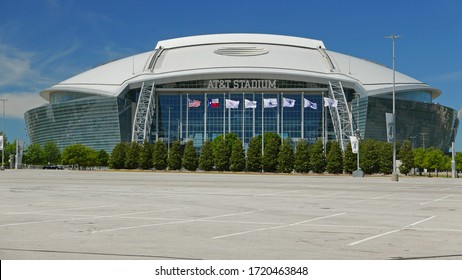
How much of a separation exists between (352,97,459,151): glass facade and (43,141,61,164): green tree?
81.4 meters

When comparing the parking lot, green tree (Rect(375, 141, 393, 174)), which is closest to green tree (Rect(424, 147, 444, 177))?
green tree (Rect(375, 141, 393, 174))

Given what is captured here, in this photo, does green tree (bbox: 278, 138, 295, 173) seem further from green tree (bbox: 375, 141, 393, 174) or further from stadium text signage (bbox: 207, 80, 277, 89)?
stadium text signage (bbox: 207, 80, 277, 89)

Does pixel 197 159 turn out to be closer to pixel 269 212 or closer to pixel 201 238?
pixel 269 212

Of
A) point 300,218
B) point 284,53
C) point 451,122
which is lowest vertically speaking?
point 300,218

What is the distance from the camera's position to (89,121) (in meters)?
153

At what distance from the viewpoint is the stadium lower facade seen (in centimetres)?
14575

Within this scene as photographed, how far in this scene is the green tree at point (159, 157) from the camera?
10825 cm

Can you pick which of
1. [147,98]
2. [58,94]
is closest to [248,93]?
[147,98]

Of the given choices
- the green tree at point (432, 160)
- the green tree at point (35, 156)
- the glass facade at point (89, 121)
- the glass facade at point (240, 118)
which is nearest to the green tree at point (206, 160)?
the green tree at point (432, 160)

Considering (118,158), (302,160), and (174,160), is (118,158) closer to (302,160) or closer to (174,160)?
(174,160)

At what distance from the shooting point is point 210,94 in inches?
6043

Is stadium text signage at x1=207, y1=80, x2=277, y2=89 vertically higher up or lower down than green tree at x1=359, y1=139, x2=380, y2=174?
higher up

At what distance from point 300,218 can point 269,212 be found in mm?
2363

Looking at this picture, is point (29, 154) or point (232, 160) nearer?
point (232, 160)
